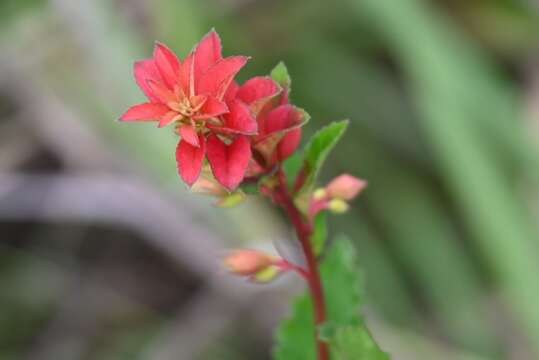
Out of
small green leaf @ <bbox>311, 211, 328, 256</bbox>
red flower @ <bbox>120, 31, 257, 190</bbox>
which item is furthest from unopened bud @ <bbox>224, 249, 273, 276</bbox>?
red flower @ <bbox>120, 31, 257, 190</bbox>

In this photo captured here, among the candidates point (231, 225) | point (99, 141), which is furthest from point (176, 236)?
point (99, 141)

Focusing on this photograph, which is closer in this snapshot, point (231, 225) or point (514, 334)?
point (231, 225)

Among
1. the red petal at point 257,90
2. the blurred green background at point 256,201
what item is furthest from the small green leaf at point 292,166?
the blurred green background at point 256,201

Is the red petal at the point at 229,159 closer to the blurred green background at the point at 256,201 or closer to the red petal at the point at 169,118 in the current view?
the red petal at the point at 169,118

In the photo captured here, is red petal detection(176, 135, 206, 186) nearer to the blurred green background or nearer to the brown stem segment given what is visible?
the brown stem segment

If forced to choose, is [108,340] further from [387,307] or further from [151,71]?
[151,71]

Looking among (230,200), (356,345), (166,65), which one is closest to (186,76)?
(166,65)

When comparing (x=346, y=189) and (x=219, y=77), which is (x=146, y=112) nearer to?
(x=219, y=77)
